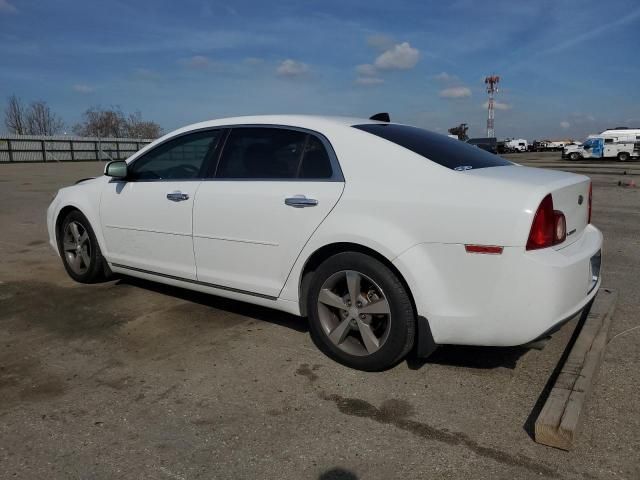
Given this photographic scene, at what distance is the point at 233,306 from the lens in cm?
459

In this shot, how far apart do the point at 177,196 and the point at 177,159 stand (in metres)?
0.43

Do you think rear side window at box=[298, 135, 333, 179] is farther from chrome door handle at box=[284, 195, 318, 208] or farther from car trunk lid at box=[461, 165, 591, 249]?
car trunk lid at box=[461, 165, 591, 249]

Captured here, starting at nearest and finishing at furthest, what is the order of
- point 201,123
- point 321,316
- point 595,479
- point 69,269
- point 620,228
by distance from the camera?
point 595,479
point 321,316
point 201,123
point 69,269
point 620,228

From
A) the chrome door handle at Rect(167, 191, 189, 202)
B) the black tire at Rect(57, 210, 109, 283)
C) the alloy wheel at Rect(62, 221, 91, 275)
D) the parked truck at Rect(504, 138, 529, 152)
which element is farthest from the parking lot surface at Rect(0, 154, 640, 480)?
the parked truck at Rect(504, 138, 529, 152)

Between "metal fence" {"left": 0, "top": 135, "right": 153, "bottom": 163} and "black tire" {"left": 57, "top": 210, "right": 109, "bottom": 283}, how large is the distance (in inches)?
1106

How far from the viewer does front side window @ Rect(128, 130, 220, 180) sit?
414 centimetres

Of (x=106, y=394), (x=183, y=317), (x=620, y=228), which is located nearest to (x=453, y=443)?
(x=106, y=394)

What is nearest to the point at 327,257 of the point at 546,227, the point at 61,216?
the point at 546,227

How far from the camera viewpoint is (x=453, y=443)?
256cm

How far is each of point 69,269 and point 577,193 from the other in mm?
4583

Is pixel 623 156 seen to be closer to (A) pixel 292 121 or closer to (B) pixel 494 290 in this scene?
(A) pixel 292 121

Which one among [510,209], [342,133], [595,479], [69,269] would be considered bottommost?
[595,479]

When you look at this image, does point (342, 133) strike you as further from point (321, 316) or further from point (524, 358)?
point (524, 358)

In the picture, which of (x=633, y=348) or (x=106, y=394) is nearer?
(x=106, y=394)
